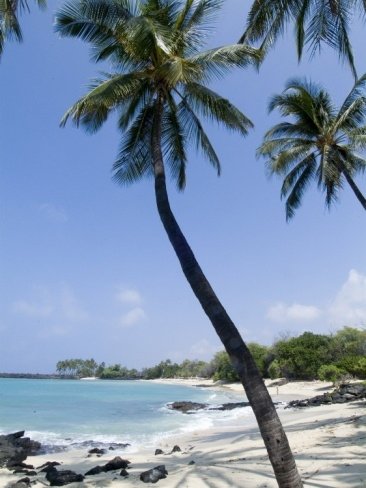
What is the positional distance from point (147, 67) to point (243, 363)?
683cm

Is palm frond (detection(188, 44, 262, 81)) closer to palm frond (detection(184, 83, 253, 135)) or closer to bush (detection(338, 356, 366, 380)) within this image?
palm frond (detection(184, 83, 253, 135))

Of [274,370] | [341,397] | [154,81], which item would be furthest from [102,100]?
[274,370]

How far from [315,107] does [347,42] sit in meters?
A: 8.60

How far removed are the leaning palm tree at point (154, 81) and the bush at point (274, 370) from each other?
43.9m

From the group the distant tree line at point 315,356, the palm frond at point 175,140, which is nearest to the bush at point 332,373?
the distant tree line at point 315,356

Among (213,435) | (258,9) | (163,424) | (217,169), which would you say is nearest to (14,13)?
(258,9)

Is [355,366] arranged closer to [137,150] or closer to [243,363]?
[137,150]

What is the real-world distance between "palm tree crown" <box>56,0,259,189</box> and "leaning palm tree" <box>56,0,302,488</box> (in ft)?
0.06

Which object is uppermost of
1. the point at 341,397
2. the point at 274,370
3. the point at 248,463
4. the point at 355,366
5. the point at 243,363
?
the point at 243,363

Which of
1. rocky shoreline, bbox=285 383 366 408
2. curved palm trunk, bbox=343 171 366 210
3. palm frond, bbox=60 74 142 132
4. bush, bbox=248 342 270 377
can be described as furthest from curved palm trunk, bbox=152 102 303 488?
bush, bbox=248 342 270 377

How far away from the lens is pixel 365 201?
15.1 metres

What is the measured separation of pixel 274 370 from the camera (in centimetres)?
5128

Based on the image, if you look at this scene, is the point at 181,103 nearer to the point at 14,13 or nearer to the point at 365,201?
the point at 14,13

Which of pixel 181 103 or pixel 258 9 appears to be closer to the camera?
pixel 258 9
